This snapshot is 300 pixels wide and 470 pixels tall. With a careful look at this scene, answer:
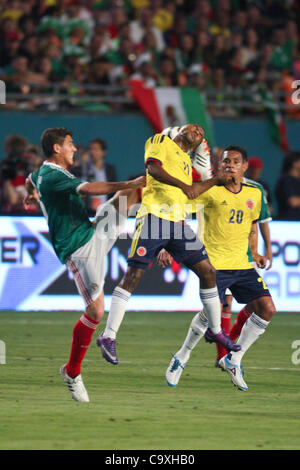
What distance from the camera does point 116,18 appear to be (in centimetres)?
1878

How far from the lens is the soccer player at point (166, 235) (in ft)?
27.6

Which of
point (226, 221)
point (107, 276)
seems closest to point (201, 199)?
point (226, 221)

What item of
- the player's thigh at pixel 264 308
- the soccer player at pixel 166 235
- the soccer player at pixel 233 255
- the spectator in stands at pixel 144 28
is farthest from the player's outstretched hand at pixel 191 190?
the spectator in stands at pixel 144 28

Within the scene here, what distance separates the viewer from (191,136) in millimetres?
8836

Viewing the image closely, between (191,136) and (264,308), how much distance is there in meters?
1.66

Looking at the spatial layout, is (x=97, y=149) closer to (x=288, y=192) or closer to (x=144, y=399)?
(x=288, y=192)

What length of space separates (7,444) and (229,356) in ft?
9.77

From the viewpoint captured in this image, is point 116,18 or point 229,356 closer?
point 229,356

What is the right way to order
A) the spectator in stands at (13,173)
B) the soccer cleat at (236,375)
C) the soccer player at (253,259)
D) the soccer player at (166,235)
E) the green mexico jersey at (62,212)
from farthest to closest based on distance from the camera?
the spectator in stands at (13,173), the soccer player at (253,259), the soccer player at (166,235), the soccer cleat at (236,375), the green mexico jersey at (62,212)

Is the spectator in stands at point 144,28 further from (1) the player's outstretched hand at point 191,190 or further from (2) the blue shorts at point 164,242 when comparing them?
(2) the blue shorts at point 164,242

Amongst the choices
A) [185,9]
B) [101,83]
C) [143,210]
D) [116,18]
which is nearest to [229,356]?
[143,210]

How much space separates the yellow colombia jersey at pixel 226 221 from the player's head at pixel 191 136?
55 cm
